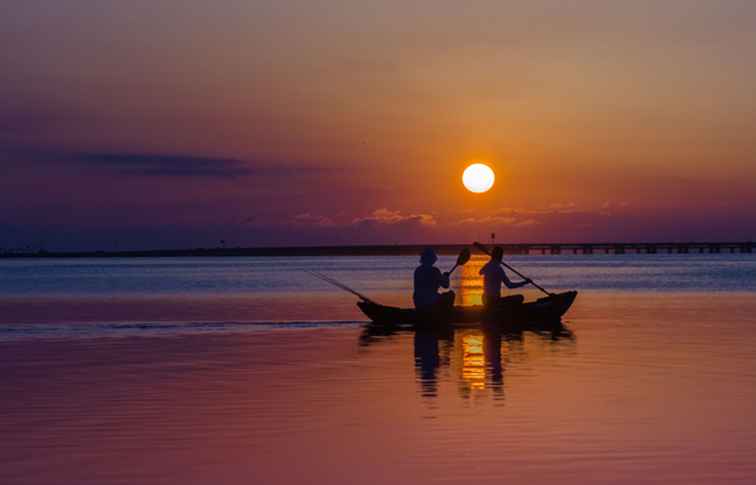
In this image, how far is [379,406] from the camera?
602 inches

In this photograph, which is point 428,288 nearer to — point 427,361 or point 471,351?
point 471,351

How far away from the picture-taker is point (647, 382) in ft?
58.0

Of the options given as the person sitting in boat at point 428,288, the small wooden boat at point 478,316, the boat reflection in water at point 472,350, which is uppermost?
the person sitting in boat at point 428,288

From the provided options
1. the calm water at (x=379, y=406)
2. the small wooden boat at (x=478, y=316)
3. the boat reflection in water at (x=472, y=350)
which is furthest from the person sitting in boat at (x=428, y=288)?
the calm water at (x=379, y=406)

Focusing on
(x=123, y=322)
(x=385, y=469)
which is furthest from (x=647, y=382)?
(x=123, y=322)

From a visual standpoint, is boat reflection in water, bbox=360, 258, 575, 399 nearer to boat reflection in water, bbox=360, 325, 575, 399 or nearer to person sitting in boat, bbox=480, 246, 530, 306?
boat reflection in water, bbox=360, 325, 575, 399

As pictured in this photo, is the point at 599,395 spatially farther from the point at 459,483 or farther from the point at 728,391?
the point at 459,483

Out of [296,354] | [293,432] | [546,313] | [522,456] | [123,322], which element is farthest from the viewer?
[123,322]

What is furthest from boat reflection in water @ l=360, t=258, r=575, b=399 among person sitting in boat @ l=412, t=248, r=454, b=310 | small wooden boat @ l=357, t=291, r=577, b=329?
person sitting in boat @ l=412, t=248, r=454, b=310

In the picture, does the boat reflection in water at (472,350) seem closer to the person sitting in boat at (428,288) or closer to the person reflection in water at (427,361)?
the person reflection in water at (427,361)

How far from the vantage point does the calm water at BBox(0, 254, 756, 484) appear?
1130 centimetres

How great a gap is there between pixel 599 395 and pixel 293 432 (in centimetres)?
493

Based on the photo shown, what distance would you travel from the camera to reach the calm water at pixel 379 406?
11297 millimetres

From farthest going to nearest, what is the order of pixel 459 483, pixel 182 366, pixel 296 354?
pixel 296 354
pixel 182 366
pixel 459 483
